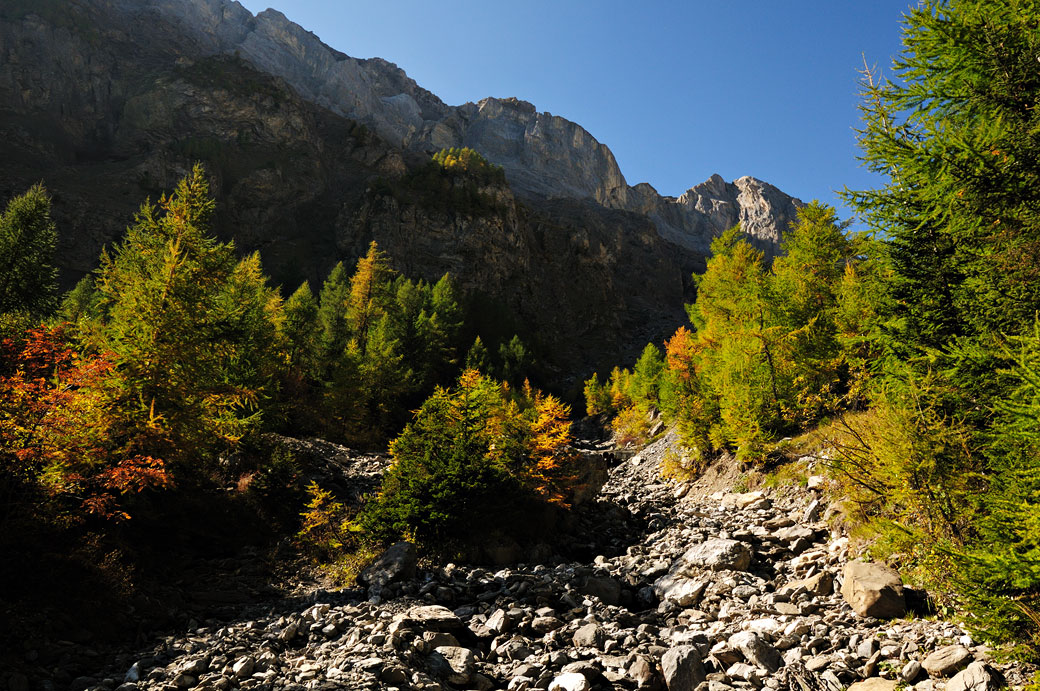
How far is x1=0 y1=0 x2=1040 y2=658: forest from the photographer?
689cm

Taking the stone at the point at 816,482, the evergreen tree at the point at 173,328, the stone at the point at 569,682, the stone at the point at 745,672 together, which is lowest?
the stone at the point at 569,682

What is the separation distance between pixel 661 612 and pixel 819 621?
118 inches

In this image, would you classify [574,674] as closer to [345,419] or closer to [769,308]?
[769,308]

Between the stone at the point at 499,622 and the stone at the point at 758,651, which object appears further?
the stone at the point at 499,622

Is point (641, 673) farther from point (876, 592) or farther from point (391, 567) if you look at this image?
point (391, 567)

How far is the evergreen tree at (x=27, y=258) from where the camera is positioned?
20.0 meters

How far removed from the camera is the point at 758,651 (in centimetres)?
644

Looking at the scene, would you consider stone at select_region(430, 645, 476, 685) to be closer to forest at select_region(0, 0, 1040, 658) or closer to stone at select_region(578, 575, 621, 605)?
stone at select_region(578, 575, 621, 605)

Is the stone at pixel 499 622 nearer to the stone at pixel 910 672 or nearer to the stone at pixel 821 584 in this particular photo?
the stone at pixel 821 584

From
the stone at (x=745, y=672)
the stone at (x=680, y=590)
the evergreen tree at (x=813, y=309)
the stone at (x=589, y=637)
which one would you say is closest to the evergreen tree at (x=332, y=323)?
the stone at (x=680, y=590)

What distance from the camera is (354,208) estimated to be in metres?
92.3

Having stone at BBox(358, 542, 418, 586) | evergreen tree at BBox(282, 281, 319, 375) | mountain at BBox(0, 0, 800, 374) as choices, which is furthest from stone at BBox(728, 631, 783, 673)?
mountain at BBox(0, 0, 800, 374)

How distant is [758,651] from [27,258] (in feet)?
98.0

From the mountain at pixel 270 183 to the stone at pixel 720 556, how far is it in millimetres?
57726
